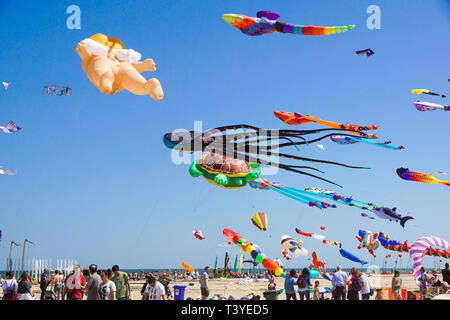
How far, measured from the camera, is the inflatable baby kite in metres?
9.37

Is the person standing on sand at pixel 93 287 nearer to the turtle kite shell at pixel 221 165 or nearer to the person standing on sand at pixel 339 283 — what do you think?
the person standing on sand at pixel 339 283

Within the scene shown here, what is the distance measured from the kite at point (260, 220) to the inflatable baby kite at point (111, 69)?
8.62 meters

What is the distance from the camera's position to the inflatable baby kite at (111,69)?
30.7 feet

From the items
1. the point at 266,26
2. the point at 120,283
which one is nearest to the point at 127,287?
the point at 120,283

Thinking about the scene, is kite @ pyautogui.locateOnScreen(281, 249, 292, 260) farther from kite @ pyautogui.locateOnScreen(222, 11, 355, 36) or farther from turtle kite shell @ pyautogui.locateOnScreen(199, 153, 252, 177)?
kite @ pyautogui.locateOnScreen(222, 11, 355, 36)

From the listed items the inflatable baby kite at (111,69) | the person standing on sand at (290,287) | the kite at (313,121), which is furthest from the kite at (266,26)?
the person standing on sand at (290,287)

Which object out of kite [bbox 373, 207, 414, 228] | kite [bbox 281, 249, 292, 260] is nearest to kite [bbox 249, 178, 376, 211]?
kite [bbox 373, 207, 414, 228]

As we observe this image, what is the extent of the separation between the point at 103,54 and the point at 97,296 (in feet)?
15.0

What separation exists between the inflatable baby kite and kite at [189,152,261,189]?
399 centimetres

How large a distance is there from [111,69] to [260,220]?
30.4 ft

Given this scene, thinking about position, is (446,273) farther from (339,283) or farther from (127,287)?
(127,287)

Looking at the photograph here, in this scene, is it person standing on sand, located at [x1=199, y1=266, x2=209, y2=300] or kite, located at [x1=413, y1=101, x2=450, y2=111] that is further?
kite, located at [x1=413, y1=101, x2=450, y2=111]

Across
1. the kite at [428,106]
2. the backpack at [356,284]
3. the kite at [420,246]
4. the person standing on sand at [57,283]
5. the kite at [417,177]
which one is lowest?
the person standing on sand at [57,283]
